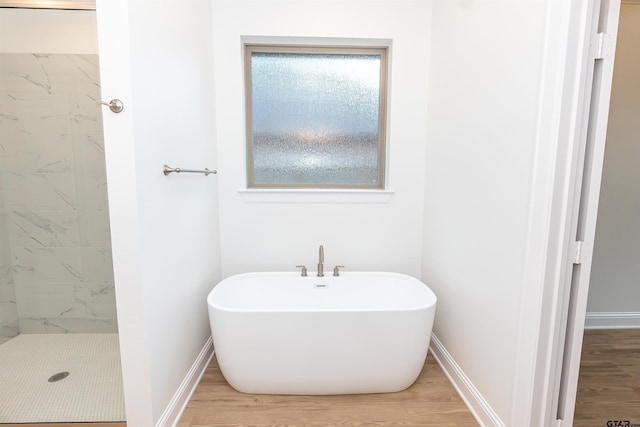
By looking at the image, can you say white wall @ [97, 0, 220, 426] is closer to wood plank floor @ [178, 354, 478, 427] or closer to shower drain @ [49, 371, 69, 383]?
wood plank floor @ [178, 354, 478, 427]

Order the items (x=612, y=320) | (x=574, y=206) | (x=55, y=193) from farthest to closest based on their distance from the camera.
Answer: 1. (x=612, y=320)
2. (x=55, y=193)
3. (x=574, y=206)

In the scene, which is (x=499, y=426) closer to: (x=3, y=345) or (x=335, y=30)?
(x=335, y=30)

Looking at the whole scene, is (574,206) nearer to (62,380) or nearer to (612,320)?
(612,320)

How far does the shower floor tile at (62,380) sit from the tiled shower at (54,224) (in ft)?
0.03

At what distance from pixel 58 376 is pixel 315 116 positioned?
2.30 metres

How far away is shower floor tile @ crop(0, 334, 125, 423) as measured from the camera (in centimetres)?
164

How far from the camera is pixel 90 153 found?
87.1 inches

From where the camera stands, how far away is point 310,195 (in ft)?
7.91

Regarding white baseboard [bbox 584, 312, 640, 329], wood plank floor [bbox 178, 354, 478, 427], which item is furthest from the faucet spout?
white baseboard [bbox 584, 312, 640, 329]

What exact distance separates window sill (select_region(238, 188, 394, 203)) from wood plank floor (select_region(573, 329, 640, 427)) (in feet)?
5.20

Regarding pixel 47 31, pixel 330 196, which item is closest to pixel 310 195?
pixel 330 196

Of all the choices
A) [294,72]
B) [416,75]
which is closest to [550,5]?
[416,75]

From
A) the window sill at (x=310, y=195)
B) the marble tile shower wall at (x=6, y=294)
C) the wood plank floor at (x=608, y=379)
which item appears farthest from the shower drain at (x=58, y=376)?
the wood plank floor at (x=608, y=379)

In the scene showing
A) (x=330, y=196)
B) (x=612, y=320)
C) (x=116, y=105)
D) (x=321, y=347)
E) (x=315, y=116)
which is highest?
(x=315, y=116)
